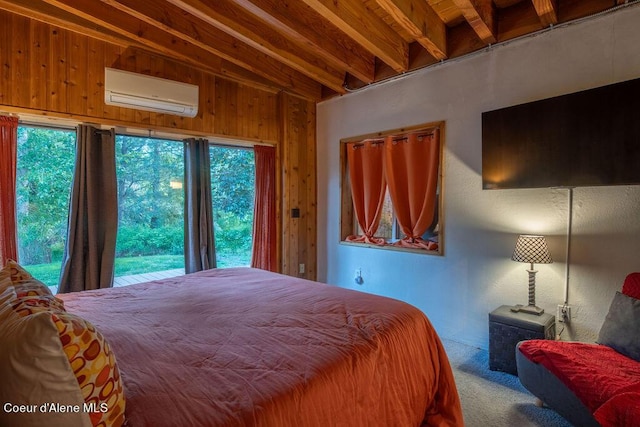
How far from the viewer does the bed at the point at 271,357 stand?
3.29 feet

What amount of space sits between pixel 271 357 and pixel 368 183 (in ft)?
9.00

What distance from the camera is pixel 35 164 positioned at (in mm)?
2658

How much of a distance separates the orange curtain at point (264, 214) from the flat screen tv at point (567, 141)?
2.40m

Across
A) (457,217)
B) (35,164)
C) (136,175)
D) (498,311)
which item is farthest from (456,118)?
(35,164)

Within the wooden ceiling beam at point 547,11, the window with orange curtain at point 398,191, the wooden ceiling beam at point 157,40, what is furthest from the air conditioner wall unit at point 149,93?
the wooden ceiling beam at point 547,11

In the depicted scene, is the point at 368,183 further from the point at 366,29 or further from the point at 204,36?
the point at 204,36

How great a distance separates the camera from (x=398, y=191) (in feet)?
11.4

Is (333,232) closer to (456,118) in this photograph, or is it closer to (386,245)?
(386,245)

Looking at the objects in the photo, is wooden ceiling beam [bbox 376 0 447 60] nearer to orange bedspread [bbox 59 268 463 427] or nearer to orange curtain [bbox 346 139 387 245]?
orange curtain [bbox 346 139 387 245]

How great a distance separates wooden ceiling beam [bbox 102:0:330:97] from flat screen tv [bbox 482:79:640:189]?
2.25 metres

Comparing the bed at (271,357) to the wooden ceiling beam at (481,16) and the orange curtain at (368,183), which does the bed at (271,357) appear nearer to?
the orange curtain at (368,183)

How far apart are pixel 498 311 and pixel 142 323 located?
2454 millimetres

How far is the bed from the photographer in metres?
1.00

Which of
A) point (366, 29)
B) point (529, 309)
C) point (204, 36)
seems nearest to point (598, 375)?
point (529, 309)
